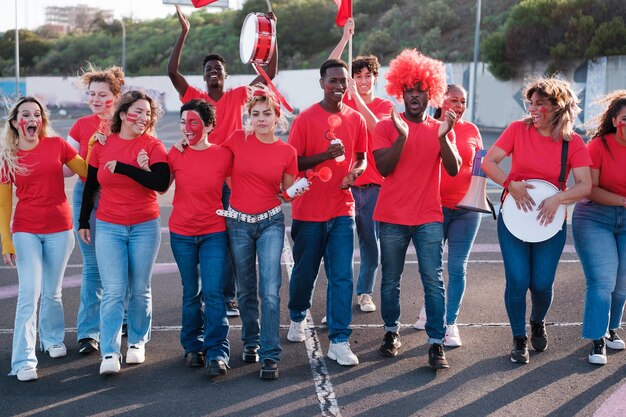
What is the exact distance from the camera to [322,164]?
5.41 metres

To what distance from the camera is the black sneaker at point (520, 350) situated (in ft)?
17.6

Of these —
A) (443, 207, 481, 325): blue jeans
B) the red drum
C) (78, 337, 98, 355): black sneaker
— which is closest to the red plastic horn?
(443, 207, 481, 325): blue jeans

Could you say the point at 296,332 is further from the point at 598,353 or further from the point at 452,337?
the point at 598,353

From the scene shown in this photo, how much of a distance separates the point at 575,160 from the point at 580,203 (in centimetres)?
44

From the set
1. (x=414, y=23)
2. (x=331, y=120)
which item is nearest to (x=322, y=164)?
(x=331, y=120)

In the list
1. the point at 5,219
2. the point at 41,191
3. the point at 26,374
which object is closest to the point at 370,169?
the point at 41,191

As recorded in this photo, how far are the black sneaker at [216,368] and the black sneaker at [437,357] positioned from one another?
1.40 m

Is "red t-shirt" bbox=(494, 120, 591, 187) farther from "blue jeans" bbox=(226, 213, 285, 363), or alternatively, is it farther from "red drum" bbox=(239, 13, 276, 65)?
"red drum" bbox=(239, 13, 276, 65)

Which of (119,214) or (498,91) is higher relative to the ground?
(498,91)

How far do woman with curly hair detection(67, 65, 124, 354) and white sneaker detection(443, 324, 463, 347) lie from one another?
8.50 feet

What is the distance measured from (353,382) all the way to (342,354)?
13.9 inches

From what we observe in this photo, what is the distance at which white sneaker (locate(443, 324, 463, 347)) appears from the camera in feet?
18.9

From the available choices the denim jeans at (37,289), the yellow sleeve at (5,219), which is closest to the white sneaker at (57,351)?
the denim jeans at (37,289)

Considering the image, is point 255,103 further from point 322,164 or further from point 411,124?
point 411,124
